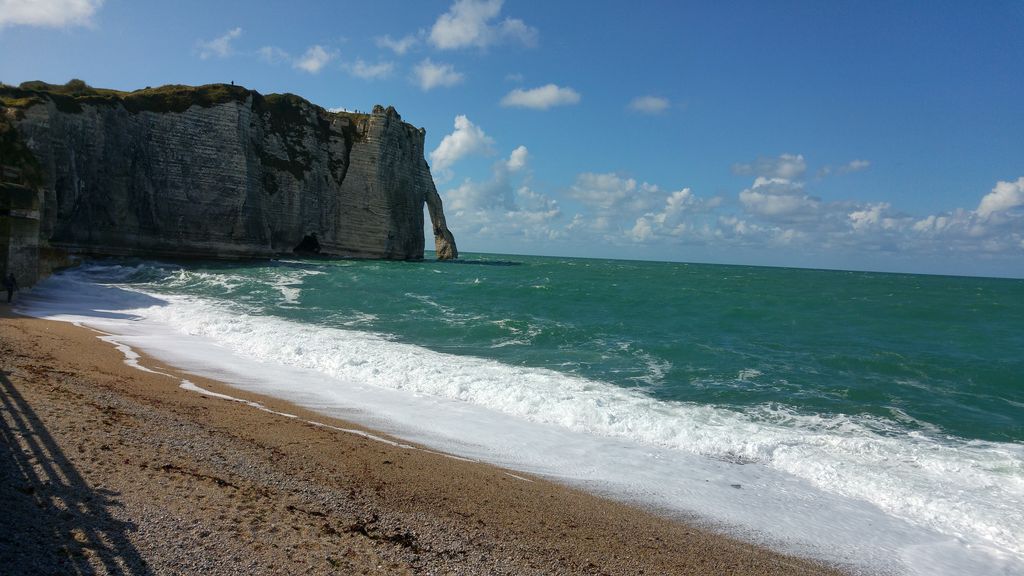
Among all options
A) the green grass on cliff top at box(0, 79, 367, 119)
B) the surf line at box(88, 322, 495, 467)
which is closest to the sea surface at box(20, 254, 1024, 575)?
the surf line at box(88, 322, 495, 467)

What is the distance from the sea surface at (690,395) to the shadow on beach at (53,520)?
4319 mm

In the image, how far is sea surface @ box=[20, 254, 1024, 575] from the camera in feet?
22.5

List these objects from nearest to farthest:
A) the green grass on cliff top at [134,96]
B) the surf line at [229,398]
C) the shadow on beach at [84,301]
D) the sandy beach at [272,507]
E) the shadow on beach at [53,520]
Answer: the shadow on beach at [53,520] < the sandy beach at [272,507] < the surf line at [229,398] < the shadow on beach at [84,301] < the green grass on cliff top at [134,96]

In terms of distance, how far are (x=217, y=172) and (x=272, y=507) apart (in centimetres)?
4462

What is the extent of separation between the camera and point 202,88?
146 ft

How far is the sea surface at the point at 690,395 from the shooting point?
685 cm

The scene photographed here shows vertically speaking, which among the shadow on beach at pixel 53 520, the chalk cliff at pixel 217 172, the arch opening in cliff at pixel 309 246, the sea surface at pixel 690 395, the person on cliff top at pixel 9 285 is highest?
the chalk cliff at pixel 217 172

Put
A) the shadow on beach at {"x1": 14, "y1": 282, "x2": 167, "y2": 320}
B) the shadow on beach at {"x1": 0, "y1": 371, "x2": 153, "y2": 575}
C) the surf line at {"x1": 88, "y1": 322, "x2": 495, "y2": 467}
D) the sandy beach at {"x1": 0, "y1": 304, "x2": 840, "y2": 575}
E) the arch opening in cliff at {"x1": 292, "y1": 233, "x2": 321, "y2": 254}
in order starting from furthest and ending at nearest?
the arch opening in cliff at {"x1": 292, "y1": 233, "x2": 321, "y2": 254} < the shadow on beach at {"x1": 14, "y1": 282, "x2": 167, "y2": 320} < the surf line at {"x1": 88, "y1": 322, "x2": 495, "y2": 467} < the sandy beach at {"x1": 0, "y1": 304, "x2": 840, "y2": 575} < the shadow on beach at {"x1": 0, "y1": 371, "x2": 153, "y2": 575}

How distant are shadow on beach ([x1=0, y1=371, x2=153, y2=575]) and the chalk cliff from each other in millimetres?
28719

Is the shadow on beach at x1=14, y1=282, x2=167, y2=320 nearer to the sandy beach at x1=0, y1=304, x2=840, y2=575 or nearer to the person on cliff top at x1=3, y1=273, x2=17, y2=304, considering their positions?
the person on cliff top at x1=3, y1=273, x2=17, y2=304

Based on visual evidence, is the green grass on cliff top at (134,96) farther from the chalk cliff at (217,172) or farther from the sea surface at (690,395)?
Result: the sea surface at (690,395)

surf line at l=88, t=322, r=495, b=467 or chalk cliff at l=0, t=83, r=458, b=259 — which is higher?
chalk cliff at l=0, t=83, r=458, b=259

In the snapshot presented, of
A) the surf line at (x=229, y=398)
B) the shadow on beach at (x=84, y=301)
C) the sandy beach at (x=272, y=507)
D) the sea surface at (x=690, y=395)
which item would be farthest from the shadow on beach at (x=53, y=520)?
the shadow on beach at (x=84, y=301)

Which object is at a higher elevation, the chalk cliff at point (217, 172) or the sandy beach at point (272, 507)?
the chalk cliff at point (217, 172)
